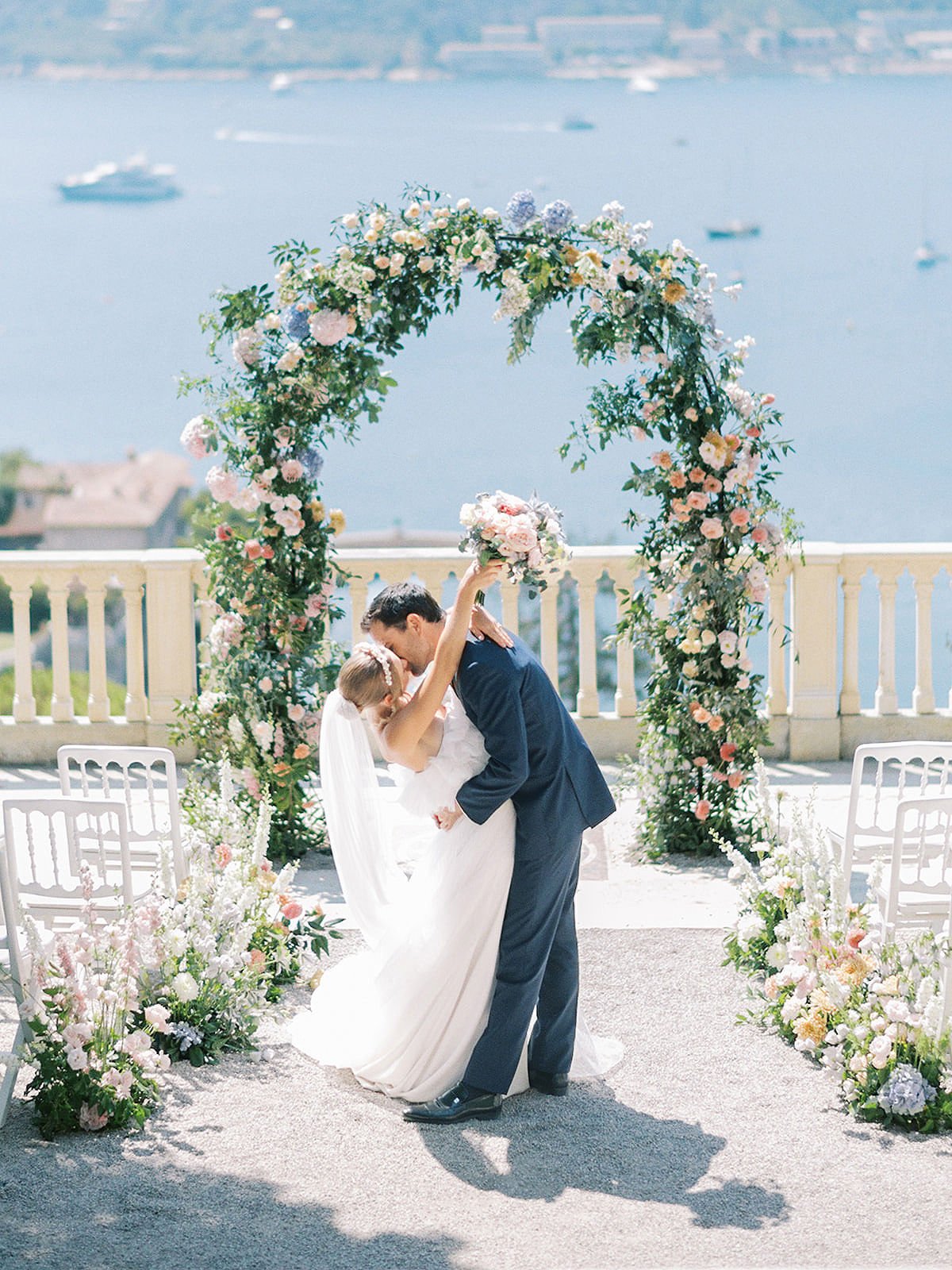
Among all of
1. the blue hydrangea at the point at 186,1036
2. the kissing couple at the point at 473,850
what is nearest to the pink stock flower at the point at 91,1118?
the blue hydrangea at the point at 186,1036

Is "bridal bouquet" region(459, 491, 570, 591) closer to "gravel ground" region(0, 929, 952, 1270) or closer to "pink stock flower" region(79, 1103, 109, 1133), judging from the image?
"gravel ground" region(0, 929, 952, 1270)

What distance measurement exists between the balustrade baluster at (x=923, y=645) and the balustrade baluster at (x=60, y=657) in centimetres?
380

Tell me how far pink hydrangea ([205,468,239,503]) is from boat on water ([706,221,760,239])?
6778 cm

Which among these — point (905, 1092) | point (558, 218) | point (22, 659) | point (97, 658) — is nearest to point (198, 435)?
point (558, 218)

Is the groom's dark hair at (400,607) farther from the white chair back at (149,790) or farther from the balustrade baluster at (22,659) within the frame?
the balustrade baluster at (22,659)

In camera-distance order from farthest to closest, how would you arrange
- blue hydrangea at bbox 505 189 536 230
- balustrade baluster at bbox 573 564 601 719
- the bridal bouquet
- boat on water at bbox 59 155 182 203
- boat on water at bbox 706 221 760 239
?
boat on water at bbox 59 155 182 203, boat on water at bbox 706 221 760 239, balustrade baluster at bbox 573 564 601 719, blue hydrangea at bbox 505 189 536 230, the bridal bouquet

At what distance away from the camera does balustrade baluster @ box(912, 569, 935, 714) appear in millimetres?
7461

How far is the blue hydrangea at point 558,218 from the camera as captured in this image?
588cm

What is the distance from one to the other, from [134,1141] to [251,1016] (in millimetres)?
664

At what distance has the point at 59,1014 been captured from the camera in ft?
13.5

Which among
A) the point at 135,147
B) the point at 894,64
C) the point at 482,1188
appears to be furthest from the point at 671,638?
the point at 135,147

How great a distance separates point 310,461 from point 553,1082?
2740mm

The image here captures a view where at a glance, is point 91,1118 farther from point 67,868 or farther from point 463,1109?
point 67,868

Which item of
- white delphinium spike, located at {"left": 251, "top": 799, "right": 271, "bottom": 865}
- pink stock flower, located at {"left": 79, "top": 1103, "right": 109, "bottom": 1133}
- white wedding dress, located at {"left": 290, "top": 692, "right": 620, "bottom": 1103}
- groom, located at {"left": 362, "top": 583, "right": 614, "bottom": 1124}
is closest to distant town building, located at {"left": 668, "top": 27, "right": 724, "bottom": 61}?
white delphinium spike, located at {"left": 251, "top": 799, "right": 271, "bottom": 865}
